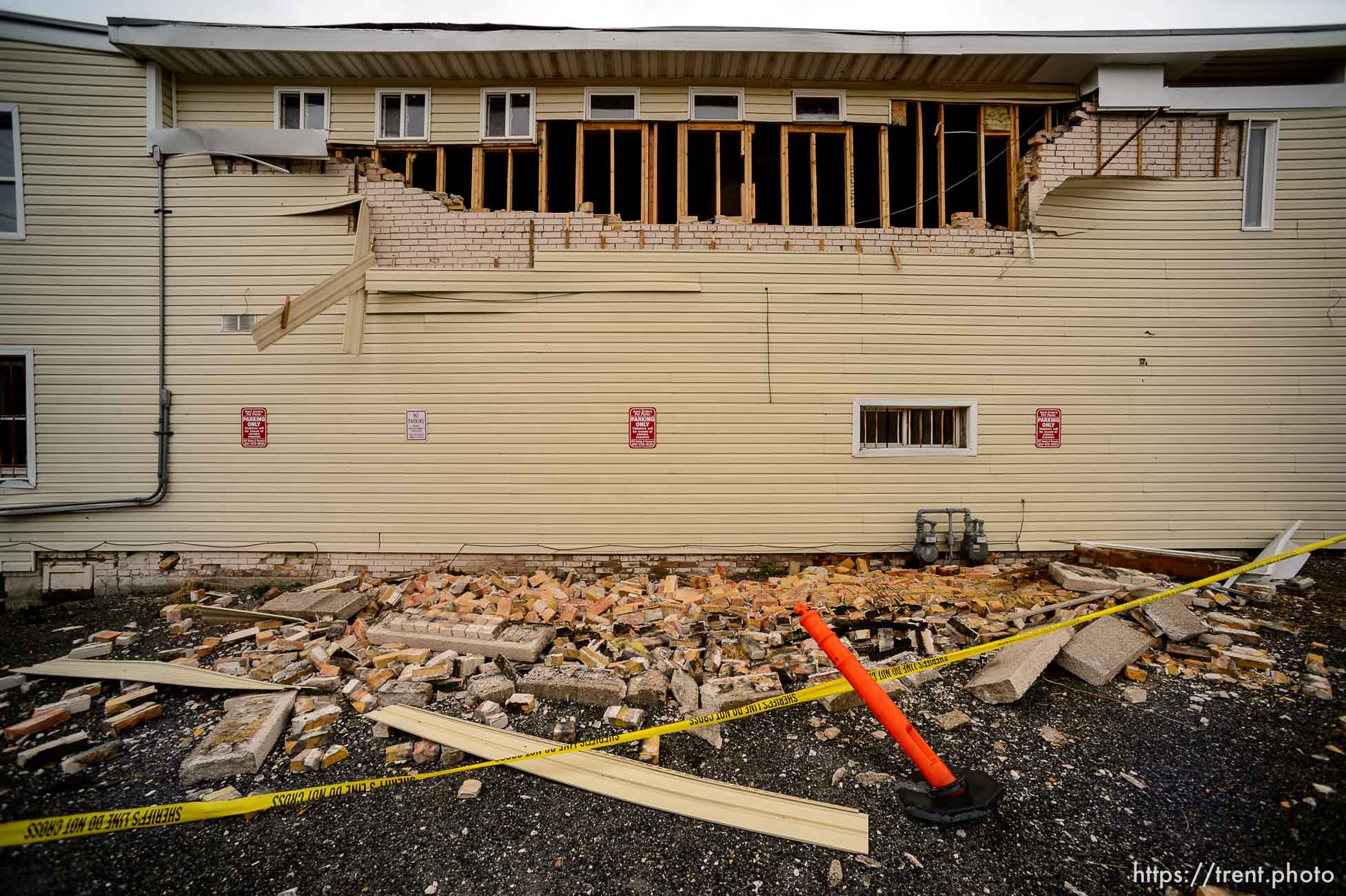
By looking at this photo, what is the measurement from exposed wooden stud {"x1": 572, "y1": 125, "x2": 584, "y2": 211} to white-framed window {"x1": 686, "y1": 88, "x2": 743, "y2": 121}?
1591mm

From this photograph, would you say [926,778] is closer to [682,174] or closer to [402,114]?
[682,174]

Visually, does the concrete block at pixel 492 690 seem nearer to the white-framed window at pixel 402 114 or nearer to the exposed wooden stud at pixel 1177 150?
the white-framed window at pixel 402 114

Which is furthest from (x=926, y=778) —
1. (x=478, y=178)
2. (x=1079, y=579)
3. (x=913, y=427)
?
(x=478, y=178)

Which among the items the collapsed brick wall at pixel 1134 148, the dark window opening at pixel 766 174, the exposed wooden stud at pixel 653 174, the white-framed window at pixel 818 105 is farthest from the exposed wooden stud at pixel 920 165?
the exposed wooden stud at pixel 653 174

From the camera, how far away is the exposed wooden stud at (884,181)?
6891 millimetres

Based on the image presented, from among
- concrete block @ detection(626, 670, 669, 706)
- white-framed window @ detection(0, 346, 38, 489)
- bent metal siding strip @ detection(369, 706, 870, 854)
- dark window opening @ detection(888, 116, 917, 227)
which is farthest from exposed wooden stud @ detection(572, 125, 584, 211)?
white-framed window @ detection(0, 346, 38, 489)

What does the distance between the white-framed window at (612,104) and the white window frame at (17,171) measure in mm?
7527

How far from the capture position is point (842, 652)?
2639 mm

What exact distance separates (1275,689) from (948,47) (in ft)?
25.3

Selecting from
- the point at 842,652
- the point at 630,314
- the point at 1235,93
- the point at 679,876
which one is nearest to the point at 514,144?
the point at 630,314

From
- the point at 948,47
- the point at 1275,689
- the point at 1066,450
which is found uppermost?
the point at 948,47

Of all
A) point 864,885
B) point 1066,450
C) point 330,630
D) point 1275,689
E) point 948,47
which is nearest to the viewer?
point 864,885

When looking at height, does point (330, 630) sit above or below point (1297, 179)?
below

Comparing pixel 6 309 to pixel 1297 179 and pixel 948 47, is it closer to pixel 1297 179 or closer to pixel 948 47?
pixel 948 47
